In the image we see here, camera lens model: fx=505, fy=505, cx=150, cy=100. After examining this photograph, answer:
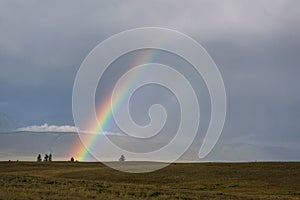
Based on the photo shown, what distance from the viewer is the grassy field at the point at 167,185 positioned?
3847 centimetres

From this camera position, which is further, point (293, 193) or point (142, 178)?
point (142, 178)

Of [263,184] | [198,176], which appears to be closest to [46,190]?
[263,184]

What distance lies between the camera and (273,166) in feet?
319

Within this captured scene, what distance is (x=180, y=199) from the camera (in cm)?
3822

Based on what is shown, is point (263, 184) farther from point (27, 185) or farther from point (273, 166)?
point (27, 185)

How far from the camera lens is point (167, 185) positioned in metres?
67.1

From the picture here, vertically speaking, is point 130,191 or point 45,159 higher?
point 45,159

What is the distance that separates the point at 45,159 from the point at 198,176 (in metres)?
70.7

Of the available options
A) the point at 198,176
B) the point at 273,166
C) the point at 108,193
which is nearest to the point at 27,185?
the point at 108,193

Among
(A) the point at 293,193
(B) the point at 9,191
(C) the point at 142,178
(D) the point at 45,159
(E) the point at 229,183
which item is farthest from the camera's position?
(D) the point at 45,159

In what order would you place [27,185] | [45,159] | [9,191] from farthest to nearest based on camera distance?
[45,159]
[27,185]
[9,191]

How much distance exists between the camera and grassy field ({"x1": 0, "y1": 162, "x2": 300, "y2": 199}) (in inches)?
1515

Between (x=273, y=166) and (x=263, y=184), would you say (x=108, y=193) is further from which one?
(x=273, y=166)

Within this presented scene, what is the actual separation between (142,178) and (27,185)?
3782 cm
